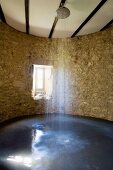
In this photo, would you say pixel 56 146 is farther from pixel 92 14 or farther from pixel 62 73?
pixel 62 73

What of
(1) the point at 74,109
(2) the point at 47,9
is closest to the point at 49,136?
(1) the point at 74,109

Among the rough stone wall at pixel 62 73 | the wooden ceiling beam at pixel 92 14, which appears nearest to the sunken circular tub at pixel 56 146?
the rough stone wall at pixel 62 73

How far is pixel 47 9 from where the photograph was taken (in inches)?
148

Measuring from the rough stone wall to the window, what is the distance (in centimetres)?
18

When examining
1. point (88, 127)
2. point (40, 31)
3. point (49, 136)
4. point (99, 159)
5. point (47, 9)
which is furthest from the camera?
point (40, 31)

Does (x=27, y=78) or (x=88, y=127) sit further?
(x=27, y=78)

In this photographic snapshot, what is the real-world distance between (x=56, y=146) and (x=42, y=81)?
10.9ft

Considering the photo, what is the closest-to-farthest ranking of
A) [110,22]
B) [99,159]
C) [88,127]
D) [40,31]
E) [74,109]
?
[99,159]
[88,127]
[110,22]
[40,31]
[74,109]

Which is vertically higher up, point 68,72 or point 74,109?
point 68,72

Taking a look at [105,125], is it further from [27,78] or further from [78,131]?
[27,78]

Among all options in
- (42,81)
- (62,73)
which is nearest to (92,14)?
(62,73)

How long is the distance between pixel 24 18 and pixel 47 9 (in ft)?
2.87

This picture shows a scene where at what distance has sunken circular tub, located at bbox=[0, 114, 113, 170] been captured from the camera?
226 cm

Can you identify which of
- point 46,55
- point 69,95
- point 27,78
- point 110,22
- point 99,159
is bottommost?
point 99,159
